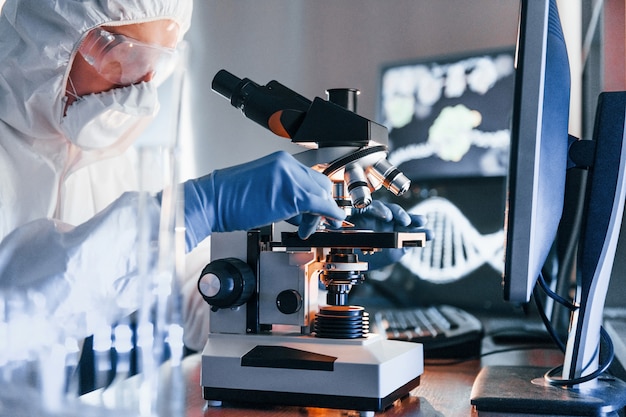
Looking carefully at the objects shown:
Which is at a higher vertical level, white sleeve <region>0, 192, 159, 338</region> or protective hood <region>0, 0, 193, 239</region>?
protective hood <region>0, 0, 193, 239</region>

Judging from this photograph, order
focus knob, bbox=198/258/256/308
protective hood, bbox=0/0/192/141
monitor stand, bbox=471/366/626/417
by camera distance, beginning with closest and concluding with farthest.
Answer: monitor stand, bbox=471/366/626/417, focus knob, bbox=198/258/256/308, protective hood, bbox=0/0/192/141

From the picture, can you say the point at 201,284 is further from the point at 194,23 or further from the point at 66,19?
the point at 194,23

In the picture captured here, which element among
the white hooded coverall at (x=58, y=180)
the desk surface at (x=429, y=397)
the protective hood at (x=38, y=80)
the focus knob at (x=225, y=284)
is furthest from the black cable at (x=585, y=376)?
the protective hood at (x=38, y=80)

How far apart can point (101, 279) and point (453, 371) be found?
83cm

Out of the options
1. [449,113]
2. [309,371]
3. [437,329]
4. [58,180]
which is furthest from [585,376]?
[58,180]

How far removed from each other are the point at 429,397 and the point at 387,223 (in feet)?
1.46

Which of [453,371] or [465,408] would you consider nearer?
[465,408]

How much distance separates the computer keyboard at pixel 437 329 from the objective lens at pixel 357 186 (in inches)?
25.4

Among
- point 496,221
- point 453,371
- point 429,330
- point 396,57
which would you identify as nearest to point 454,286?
point 496,221

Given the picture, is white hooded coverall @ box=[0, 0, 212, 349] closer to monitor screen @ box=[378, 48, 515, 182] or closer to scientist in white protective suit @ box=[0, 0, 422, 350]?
scientist in white protective suit @ box=[0, 0, 422, 350]

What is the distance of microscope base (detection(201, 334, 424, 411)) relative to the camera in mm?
1041

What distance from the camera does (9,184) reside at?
1.46 metres

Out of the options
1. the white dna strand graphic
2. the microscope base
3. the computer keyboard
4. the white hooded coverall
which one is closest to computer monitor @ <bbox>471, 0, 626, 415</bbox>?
the microscope base

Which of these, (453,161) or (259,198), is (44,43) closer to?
(259,198)
